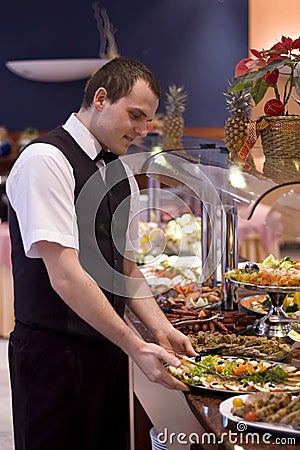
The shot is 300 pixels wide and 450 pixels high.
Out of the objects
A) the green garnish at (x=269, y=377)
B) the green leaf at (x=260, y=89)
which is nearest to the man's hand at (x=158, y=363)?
the green garnish at (x=269, y=377)

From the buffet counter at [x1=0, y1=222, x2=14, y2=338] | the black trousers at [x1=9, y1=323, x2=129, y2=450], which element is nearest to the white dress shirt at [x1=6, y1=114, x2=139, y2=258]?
the black trousers at [x1=9, y1=323, x2=129, y2=450]

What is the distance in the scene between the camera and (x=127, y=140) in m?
2.29

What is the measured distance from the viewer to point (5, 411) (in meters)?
4.37

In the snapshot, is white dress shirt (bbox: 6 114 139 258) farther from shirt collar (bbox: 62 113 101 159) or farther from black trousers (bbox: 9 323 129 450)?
black trousers (bbox: 9 323 129 450)

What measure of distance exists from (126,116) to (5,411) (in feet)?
8.41

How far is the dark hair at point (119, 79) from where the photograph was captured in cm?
223

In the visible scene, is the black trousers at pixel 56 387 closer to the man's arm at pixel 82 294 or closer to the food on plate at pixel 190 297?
the man's arm at pixel 82 294

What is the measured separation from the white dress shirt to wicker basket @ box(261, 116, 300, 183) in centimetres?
61

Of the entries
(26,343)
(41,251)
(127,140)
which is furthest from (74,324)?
(127,140)

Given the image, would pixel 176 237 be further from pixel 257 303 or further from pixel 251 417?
pixel 251 417

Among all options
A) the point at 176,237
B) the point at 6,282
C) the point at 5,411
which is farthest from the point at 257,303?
the point at 6,282

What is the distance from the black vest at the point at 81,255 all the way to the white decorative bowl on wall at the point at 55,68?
592 cm

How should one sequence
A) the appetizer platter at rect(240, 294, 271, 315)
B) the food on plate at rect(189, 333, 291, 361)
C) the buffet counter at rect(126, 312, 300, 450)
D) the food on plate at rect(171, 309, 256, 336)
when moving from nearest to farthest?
1. the buffet counter at rect(126, 312, 300, 450)
2. the food on plate at rect(189, 333, 291, 361)
3. the food on plate at rect(171, 309, 256, 336)
4. the appetizer platter at rect(240, 294, 271, 315)

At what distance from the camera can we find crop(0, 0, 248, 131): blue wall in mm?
8391
